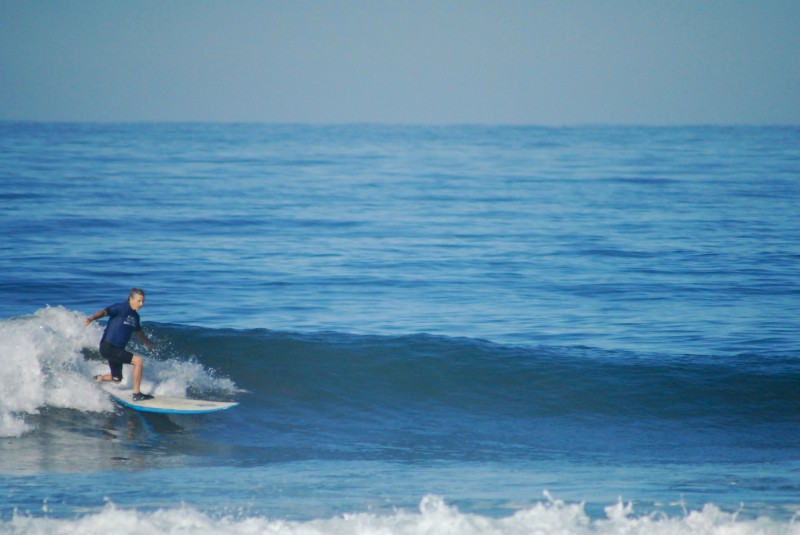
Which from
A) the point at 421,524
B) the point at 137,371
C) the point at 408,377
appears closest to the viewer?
the point at 421,524

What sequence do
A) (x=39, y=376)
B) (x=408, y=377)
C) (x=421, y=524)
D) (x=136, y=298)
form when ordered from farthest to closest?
(x=408, y=377)
(x=39, y=376)
(x=136, y=298)
(x=421, y=524)

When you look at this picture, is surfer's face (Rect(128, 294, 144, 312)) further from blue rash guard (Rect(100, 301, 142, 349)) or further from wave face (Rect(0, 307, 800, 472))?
wave face (Rect(0, 307, 800, 472))

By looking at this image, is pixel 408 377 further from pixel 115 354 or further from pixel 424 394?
pixel 115 354

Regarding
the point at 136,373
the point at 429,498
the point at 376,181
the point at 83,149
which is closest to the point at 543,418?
the point at 429,498

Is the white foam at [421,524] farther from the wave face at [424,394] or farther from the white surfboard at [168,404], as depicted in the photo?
the white surfboard at [168,404]

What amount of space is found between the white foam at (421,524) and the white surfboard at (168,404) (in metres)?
3.70

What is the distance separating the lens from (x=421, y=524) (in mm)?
7133

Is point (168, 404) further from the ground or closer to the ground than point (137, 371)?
closer to the ground

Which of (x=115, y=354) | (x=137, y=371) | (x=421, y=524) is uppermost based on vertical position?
(x=115, y=354)

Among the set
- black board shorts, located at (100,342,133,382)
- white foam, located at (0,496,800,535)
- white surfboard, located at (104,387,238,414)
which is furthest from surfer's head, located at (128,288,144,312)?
white foam, located at (0,496,800,535)

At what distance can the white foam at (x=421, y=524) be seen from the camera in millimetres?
6949

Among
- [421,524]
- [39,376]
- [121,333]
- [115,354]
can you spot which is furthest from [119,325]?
[421,524]

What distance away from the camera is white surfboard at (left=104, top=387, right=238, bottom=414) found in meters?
11.0

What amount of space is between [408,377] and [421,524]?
21.3 ft
